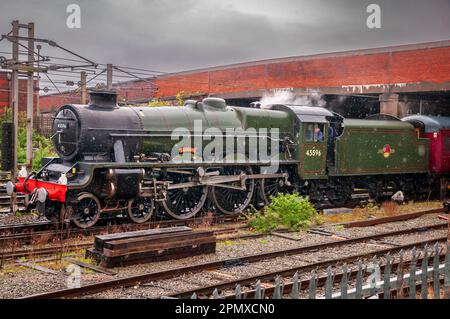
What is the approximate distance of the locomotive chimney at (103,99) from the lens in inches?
496

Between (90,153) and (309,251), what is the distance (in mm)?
5415

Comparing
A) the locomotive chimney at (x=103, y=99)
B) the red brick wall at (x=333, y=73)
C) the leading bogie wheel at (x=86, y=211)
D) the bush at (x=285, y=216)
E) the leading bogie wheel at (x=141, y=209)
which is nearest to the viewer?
the leading bogie wheel at (x=86, y=211)

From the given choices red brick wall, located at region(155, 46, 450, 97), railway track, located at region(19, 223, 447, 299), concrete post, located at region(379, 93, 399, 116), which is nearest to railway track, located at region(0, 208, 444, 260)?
railway track, located at region(19, 223, 447, 299)

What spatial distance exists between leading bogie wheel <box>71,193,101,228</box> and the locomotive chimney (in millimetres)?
2248

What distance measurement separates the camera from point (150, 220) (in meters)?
13.3

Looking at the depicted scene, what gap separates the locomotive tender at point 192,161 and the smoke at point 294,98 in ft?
32.4

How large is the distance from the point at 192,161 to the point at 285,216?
2732mm

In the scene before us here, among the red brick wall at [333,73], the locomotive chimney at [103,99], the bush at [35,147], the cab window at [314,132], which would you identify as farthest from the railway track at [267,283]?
the red brick wall at [333,73]

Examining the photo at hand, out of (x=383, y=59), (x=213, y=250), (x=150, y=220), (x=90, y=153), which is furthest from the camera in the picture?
(x=383, y=59)

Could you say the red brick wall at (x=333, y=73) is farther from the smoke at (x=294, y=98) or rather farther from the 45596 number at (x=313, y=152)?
the 45596 number at (x=313, y=152)

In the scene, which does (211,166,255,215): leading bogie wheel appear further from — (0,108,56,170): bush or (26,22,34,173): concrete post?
(0,108,56,170): bush

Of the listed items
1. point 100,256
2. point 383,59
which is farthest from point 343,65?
point 100,256
